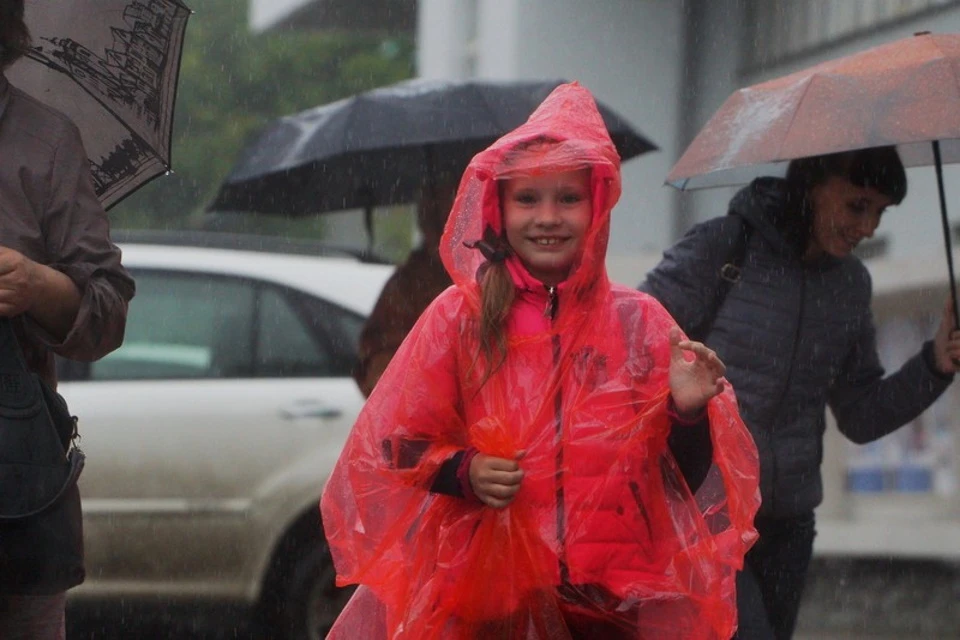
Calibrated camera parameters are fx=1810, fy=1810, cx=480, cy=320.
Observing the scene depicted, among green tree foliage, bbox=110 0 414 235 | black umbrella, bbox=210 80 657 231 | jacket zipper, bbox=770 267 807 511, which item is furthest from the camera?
green tree foliage, bbox=110 0 414 235

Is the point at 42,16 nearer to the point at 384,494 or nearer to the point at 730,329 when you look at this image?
the point at 384,494

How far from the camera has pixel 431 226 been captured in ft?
19.6

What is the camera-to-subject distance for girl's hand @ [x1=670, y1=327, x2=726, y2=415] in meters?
3.32

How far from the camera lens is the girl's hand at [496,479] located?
3.23m

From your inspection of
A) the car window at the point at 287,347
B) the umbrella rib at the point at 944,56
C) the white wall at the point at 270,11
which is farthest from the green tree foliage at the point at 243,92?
the umbrella rib at the point at 944,56

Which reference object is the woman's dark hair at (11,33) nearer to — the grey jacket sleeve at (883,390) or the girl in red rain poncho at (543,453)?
the girl in red rain poncho at (543,453)

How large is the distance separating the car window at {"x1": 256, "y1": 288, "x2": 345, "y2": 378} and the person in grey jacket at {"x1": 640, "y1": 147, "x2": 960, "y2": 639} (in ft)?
10.9

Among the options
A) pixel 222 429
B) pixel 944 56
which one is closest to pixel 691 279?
pixel 944 56

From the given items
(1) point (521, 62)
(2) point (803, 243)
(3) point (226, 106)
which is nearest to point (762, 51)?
(1) point (521, 62)

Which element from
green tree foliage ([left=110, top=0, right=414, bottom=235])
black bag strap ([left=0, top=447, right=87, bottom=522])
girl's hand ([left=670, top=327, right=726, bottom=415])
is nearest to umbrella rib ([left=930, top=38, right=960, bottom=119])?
girl's hand ([left=670, top=327, right=726, bottom=415])

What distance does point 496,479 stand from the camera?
323cm

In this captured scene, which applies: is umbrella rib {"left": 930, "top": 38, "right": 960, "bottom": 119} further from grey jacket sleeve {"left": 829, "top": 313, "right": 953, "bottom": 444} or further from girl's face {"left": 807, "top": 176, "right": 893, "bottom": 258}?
grey jacket sleeve {"left": 829, "top": 313, "right": 953, "bottom": 444}

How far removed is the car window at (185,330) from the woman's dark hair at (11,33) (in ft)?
13.6

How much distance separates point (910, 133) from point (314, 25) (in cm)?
1779
